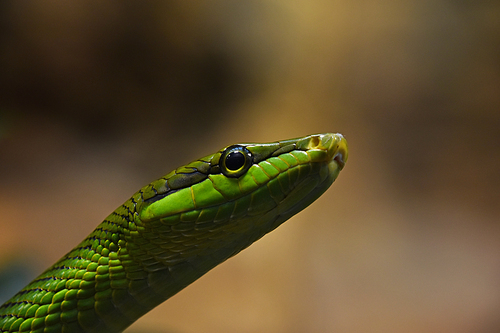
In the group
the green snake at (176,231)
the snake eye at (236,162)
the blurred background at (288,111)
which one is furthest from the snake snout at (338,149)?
the blurred background at (288,111)

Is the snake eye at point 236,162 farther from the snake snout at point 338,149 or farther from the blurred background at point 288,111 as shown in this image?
the blurred background at point 288,111

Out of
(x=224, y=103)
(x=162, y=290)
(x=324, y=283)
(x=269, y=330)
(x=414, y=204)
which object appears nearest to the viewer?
(x=162, y=290)

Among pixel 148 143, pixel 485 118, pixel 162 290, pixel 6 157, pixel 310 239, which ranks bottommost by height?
pixel 310 239

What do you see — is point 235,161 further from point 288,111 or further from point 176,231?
point 288,111

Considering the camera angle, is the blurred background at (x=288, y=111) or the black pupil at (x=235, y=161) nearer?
the black pupil at (x=235, y=161)

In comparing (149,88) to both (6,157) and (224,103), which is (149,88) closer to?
(224,103)

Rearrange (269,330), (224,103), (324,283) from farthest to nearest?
(224,103) < (324,283) < (269,330)

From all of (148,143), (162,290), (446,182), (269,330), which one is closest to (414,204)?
(446,182)

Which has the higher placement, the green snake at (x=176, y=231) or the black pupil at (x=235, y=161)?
the black pupil at (x=235, y=161)
